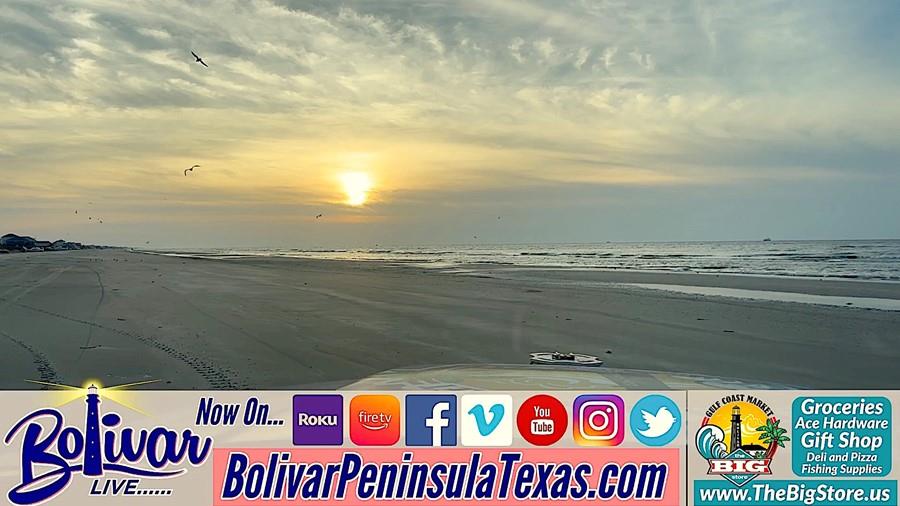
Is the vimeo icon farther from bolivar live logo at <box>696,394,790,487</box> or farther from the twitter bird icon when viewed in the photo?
bolivar live logo at <box>696,394,790,487</box>

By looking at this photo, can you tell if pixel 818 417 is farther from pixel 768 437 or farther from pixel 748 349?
pixel 748 349

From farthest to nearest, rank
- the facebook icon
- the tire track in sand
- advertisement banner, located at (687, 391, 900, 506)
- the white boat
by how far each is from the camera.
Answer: the white boat
the tire track in sand
the facebook icon
advertisement banner, located at (687, 391, 900, 506)

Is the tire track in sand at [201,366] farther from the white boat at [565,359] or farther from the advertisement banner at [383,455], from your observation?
the white boat at [565,359]

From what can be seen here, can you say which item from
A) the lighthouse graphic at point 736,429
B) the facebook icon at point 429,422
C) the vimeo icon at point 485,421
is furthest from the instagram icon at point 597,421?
the facebook icon at point 429,422

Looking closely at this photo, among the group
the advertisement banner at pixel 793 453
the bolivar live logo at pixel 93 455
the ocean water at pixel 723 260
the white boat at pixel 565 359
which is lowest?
the bolivar live logo at pixel 93 455

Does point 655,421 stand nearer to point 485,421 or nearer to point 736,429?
point 736,429

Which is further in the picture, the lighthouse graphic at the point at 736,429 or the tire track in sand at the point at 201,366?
the tire track in sand at the point at 201,366

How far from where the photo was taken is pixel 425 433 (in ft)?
15.0

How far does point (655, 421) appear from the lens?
498 cm

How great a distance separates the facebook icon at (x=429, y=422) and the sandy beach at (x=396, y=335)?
3.41 m

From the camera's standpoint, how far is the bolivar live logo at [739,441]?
15.1 ft

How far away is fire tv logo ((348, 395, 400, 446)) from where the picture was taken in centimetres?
468

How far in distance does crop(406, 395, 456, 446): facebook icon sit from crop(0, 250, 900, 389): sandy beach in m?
A: 3.41

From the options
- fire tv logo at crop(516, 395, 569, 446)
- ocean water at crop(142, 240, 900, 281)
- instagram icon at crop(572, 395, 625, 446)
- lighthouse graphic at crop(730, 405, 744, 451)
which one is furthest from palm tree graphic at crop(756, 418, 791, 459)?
ocean water at crop(142, 240, 900, 281)
